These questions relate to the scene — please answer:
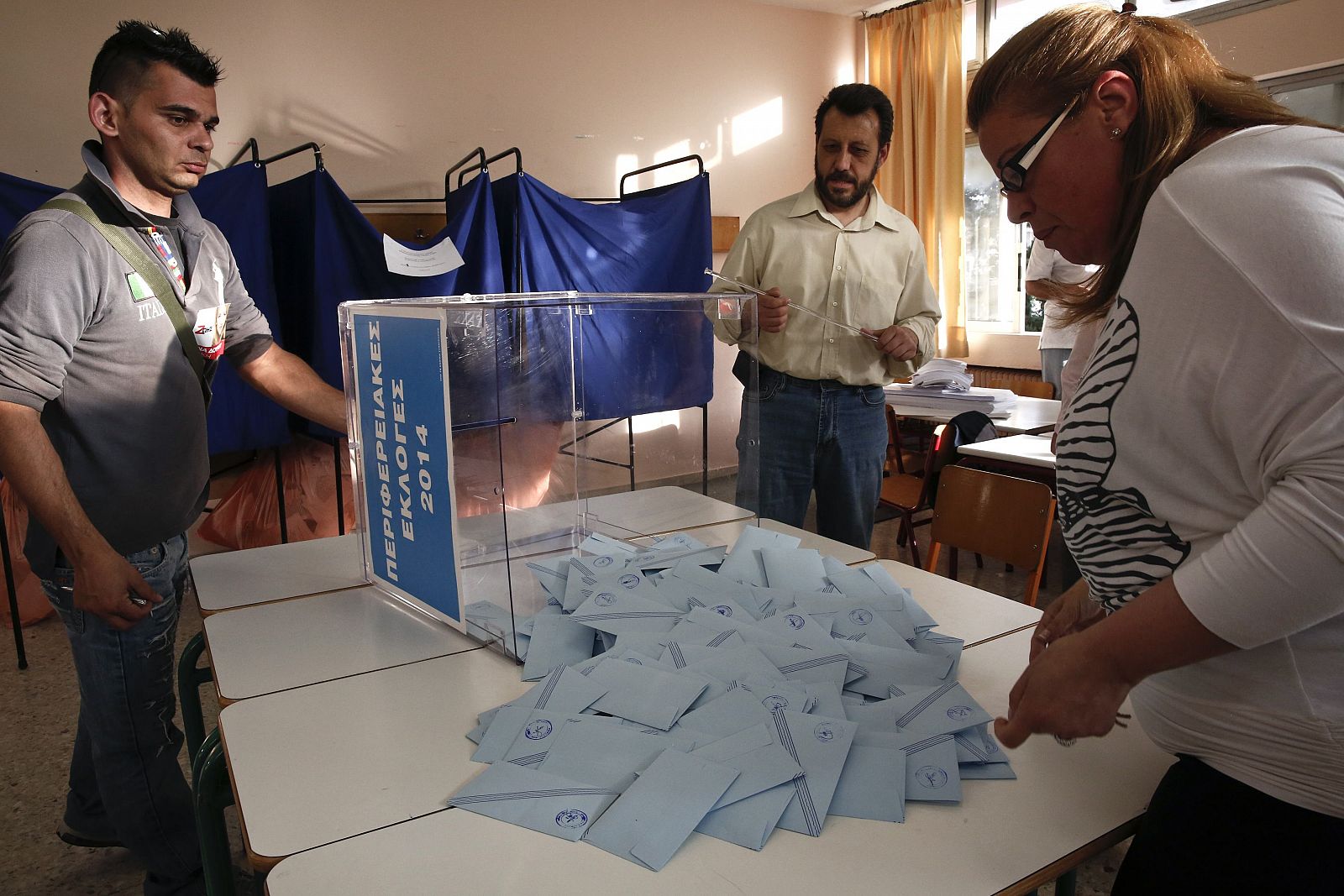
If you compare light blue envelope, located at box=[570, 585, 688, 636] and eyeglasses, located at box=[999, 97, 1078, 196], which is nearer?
eyeglasses, located at box=[999, 97, 1078, 196]

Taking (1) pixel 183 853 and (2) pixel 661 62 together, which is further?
(2) pixel 661 62

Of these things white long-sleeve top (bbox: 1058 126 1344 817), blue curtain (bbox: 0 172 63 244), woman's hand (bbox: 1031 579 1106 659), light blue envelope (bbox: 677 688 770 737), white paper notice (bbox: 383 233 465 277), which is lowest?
light blue envelope (bbox: 677 688 770 737)

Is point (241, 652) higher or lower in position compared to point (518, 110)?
lower

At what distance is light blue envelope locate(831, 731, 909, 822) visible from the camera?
0.85 metres

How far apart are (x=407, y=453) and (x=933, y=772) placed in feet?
3.03

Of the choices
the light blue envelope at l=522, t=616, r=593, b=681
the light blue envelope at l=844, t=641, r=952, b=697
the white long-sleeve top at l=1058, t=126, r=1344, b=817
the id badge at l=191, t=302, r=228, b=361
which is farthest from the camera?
the id badge at l=191, t=302, r=228, b=361

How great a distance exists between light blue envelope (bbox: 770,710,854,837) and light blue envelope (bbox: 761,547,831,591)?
0.44 meters

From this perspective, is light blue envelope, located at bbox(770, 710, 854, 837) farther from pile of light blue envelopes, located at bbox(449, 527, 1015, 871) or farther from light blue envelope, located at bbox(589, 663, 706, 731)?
light blue envelope, located at bbox(589, 663, 706, 731)

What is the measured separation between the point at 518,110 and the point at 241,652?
158 inches

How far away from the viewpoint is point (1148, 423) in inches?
28.0

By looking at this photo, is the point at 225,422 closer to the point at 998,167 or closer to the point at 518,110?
the point at 518,110

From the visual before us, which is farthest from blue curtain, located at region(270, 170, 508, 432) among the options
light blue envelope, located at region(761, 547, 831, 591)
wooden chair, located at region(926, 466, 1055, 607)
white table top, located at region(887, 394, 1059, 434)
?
light blue envelope, located at region(761, 547, 831, 591)

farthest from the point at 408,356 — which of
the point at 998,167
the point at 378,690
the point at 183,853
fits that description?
the point at 183,853

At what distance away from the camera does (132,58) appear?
158cm
